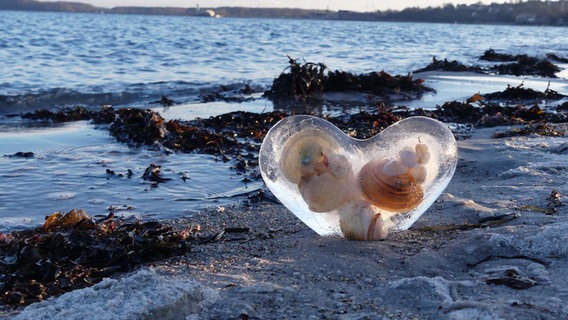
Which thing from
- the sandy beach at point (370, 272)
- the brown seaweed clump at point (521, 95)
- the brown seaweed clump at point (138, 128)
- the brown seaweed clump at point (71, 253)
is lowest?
the brown seaweed clump at point (521, 95)

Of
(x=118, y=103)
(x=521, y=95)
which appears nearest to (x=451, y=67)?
(x=521, y=95)

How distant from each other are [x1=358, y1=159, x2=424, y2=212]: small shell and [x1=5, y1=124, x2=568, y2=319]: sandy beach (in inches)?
8.7

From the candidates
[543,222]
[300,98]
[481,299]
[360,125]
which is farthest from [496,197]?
[300,98]

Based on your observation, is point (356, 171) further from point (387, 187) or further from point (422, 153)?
point (422, 153)

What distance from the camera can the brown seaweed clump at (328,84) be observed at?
1012 cm

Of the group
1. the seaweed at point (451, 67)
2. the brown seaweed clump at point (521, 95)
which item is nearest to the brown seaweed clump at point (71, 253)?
the brown seaweed clump at point (521, 95)

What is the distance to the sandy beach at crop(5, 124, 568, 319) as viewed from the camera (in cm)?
199

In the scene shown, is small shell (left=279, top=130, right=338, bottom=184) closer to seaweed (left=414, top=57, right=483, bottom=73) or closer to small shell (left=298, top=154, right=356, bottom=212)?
small shell (left=298, top=154, right=356, bottom=212)

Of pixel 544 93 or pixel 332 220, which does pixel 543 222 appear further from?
pixel 544 93

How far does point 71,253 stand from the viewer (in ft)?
9.74

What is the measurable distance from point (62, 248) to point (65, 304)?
1.05 meters

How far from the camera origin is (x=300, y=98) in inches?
392

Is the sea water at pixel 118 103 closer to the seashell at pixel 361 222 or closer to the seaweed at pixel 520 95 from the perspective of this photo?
the seaweed at pixel 520 95

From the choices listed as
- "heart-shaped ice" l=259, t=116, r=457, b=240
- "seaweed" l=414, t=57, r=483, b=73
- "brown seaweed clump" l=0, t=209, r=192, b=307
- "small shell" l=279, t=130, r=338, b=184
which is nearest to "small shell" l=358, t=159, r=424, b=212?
"heart-shaped ice" l=259, t=116, r=457, b=240
